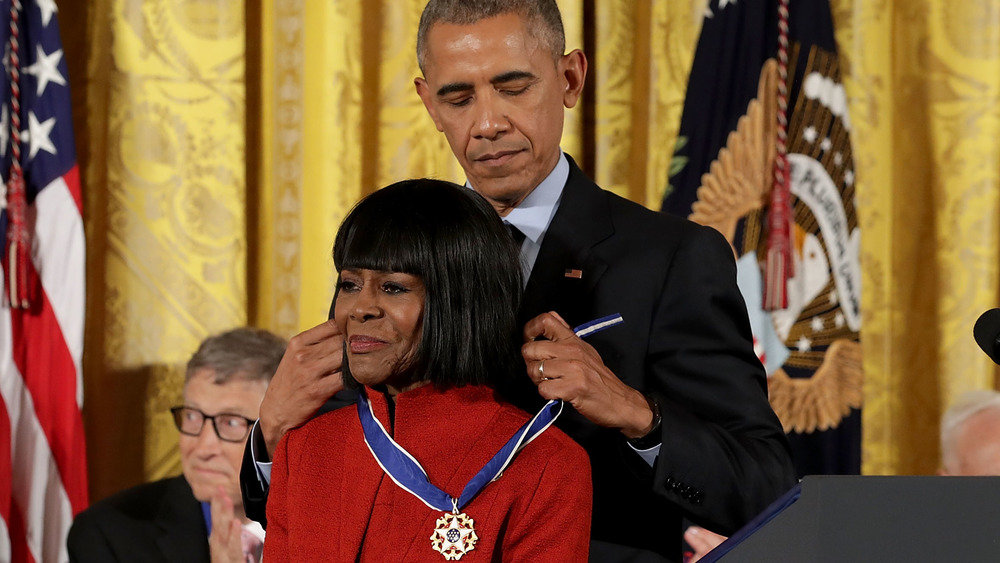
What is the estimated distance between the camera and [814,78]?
3250 millimetres

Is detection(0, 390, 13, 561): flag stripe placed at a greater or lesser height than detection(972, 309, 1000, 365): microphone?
lesser

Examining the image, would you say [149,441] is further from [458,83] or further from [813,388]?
[458,83]

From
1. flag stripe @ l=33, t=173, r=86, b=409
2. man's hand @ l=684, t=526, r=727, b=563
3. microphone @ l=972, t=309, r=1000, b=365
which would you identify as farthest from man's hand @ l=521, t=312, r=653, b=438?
flag stripe @ l=33, t=173, r=86, b=409

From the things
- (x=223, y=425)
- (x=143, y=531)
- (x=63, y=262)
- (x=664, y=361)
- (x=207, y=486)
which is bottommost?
(x=143, y=531)

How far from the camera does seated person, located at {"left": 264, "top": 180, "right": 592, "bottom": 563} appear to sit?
50.0 inches

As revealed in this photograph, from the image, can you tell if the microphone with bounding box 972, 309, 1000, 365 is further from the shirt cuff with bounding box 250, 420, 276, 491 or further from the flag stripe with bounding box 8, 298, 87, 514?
the flag stripe with bounding box 8, 298, 87, 514

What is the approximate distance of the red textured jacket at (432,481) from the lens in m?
1.27

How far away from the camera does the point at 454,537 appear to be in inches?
49.1

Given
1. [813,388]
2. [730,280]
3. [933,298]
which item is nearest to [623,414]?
[730,280]

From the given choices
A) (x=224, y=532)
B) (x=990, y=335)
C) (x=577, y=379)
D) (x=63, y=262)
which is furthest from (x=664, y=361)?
(x=63, y=262)

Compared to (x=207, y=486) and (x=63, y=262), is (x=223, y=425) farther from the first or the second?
(x=63, y=262)

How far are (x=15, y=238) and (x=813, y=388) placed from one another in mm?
2220

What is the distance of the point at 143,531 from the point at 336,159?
1.26 m

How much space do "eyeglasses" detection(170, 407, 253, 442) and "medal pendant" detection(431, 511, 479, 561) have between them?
65.0 inches
